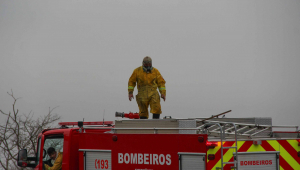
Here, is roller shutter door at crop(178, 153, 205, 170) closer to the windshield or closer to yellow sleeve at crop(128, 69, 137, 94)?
the windshield

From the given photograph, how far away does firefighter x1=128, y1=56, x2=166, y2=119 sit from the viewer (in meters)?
8.86

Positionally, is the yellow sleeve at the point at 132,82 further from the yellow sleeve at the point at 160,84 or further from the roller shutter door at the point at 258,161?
the roller shutter door at the point at 258,161

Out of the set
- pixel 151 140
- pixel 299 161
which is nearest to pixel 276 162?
pixel 299 161

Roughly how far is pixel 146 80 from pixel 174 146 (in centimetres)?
272

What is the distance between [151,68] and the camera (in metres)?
8.99

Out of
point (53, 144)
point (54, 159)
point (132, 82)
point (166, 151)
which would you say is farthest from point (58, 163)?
point (132, 82)

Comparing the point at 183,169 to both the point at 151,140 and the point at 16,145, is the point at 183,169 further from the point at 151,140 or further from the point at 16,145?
the point at 16,145

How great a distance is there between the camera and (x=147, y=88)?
8914mm

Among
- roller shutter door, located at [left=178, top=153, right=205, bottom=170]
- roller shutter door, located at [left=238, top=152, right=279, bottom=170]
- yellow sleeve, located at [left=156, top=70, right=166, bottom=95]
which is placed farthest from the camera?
yellow sleeve, located at [left=156, top=70, right=166, bottom=95]

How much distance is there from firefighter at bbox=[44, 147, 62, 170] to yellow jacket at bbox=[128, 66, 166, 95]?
94.9 inches

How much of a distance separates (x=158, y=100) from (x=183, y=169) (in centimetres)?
282

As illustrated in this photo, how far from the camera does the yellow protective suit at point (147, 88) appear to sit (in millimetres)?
8859

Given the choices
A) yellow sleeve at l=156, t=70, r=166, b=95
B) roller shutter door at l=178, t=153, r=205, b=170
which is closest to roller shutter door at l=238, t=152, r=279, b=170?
roller shutter door at l=178, t=153, r=205, b=170

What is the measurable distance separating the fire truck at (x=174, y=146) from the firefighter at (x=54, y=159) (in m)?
0.09
